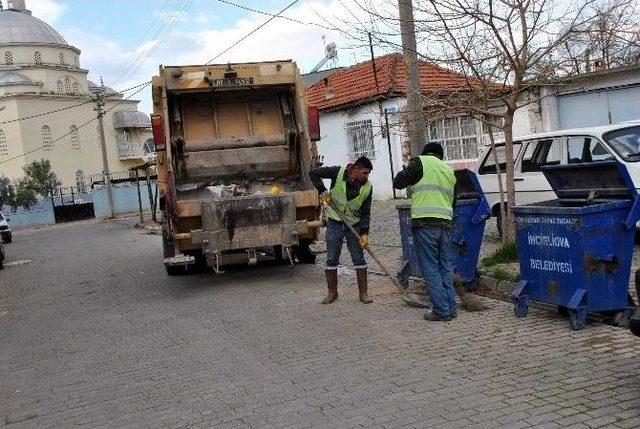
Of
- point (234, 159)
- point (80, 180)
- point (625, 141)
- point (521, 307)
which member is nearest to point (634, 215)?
point (521, 307)

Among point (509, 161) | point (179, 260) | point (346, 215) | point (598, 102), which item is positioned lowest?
point (179, 260)

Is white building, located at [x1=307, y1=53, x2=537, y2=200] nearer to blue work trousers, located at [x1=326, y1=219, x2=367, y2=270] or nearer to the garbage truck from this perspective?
the garbage truck

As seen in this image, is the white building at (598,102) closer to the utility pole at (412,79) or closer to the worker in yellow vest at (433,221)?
the utility pole at (412,79)

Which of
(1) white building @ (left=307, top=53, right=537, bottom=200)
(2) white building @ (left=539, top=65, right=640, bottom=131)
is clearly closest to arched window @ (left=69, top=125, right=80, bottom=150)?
(1) white building @ (left=307, top=53, right=537, bottom=200)

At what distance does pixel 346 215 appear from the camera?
773 cm

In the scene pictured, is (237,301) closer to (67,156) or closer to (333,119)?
(333,119)

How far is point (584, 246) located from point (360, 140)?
16.4 metres

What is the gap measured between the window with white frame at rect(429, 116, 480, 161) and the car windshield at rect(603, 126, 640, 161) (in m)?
10.5

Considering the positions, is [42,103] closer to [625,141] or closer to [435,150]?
[625,141]

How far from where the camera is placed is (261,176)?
10.1 m

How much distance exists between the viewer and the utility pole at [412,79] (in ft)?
28.9

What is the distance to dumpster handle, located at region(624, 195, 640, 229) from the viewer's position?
5543 millimetres

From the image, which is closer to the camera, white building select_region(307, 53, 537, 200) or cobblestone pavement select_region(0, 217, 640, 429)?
cobblestone pavement select_region(0, 217, 640, 429)

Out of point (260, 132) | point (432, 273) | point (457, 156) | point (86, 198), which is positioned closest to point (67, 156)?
point (86, 198)
